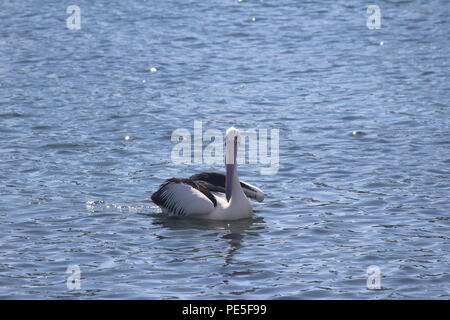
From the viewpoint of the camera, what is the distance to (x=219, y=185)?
502 inches

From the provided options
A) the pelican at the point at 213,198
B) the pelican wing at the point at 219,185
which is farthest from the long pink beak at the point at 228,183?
the pelican wing at the point at 219,185

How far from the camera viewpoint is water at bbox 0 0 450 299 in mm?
10469

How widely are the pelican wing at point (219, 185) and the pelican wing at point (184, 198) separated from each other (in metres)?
0.20

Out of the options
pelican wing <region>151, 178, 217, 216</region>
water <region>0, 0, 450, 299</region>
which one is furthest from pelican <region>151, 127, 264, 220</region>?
water <region>0, 0, 450, 299</region>

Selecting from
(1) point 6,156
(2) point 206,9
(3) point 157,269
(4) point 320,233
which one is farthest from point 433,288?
(2) point 206,9

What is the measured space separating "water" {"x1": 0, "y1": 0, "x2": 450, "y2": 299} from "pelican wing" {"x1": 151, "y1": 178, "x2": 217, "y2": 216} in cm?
19

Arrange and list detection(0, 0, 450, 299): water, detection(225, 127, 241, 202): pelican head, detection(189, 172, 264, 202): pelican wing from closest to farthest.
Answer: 1. detection(0, 0, 450, 299): water
2. detection(225, 127, 241, 202): pelican head
3. detection(189, 172, 264, 202): pelican wing

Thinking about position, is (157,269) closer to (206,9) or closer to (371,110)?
(371,110)

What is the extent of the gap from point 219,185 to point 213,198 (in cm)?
53

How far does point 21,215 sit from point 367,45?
1216 cm

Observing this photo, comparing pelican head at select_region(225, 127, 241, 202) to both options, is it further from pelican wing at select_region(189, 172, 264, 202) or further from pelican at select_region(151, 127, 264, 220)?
pelican wing at select_region(189, 172, 264, 202)

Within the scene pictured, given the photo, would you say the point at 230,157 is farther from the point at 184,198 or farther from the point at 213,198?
the point at 184,198

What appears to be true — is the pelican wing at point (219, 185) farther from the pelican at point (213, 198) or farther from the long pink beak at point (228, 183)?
the long pink beak at point (228, 183)

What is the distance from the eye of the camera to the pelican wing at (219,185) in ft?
41.2
